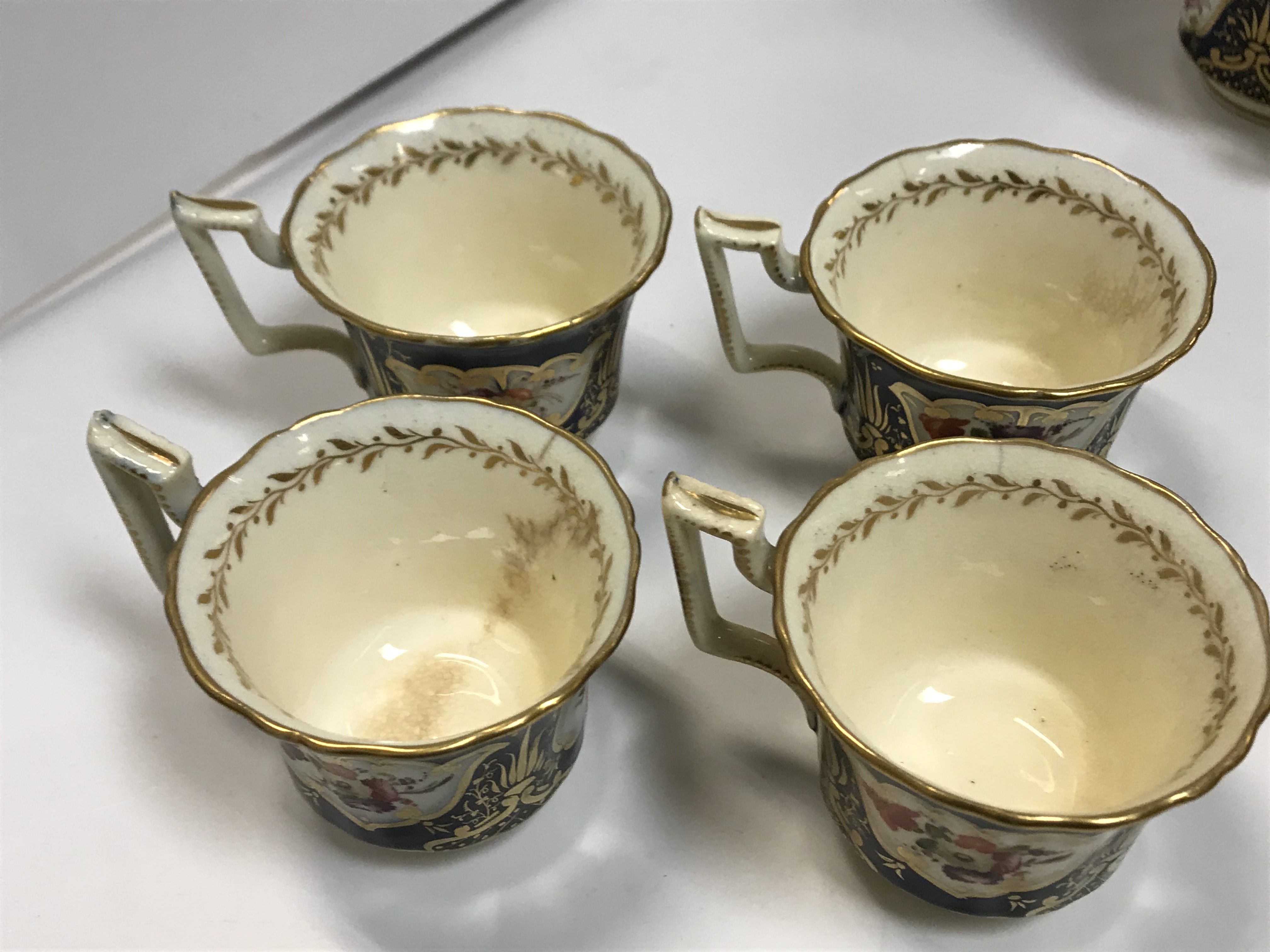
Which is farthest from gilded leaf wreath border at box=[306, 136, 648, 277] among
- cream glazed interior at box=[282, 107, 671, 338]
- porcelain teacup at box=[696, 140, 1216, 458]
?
porcelain teacup at box=[696, 140, 1216, 458]

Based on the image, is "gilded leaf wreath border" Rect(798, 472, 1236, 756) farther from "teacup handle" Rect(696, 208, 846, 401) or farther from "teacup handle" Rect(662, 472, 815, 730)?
"teacup handle" Rect(696, 208, 846, 401)

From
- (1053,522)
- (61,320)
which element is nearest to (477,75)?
(61,320)

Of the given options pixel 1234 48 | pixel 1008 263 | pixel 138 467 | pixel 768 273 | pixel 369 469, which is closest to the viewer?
pixel 138 467

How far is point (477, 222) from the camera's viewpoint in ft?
3.65

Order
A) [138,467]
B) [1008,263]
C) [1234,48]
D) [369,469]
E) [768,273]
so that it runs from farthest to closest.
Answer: [1234,48], [1008,263], [768,273], [369,469], [138,467]

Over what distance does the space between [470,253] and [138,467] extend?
514 millimetres

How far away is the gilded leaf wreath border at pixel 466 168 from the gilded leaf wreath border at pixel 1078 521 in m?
0.35

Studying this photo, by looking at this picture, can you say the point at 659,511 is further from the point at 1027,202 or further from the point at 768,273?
the point at 1027,202

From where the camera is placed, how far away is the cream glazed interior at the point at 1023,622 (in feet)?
2.24

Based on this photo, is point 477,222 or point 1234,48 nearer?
point 477,222

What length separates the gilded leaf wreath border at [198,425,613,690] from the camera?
690 millimetres

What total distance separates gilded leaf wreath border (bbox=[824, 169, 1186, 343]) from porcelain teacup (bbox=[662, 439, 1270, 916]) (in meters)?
0.24

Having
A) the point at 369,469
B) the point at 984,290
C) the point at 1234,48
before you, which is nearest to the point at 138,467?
the point at 369,469

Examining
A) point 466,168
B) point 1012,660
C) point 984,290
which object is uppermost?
point 466,168
